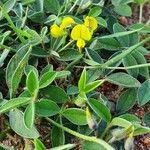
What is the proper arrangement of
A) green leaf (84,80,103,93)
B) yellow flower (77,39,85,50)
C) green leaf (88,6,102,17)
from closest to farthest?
1. green leaf (84,80,103,93)
2. yellow flower (77,39,85,50)
3. green leaf (88,6,102,17)

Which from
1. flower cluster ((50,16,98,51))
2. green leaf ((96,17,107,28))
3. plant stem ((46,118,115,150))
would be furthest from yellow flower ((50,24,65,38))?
plant stem ((46,118,115,150))

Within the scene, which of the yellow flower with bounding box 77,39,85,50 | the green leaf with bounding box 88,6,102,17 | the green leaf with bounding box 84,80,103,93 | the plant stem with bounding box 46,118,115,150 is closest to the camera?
the plant stem with bounding box 46,118,115,150

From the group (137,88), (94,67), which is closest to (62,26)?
(94,67)

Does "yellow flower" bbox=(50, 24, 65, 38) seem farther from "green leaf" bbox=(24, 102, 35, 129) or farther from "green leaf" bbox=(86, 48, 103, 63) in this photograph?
"green leaf" bbox=(24, 102, 35, 129)

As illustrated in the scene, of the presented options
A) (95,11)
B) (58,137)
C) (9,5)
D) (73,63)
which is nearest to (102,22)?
(95,11)

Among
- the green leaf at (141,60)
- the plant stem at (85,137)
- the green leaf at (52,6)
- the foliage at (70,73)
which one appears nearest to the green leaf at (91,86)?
the foliage at (70,73)

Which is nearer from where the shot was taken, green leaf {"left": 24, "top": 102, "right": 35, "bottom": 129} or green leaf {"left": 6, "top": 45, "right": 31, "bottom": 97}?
green leaf {"left": 24, "top": 102, "right": 35, "bottom": 129}

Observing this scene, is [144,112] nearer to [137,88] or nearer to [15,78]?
[137,88]

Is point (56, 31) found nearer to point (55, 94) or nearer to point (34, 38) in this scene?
point (34, 38)
